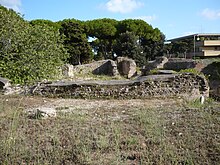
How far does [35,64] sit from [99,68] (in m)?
13.1

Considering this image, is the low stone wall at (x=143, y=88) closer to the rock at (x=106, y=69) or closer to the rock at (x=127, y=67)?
the rock at (x=127, y=67)

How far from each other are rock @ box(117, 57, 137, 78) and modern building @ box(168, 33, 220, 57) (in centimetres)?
1920

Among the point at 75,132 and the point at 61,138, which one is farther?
the point at 75,132

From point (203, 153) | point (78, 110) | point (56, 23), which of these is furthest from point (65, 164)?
point (56, 23)

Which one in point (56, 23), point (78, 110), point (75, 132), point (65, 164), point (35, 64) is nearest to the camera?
point (65, 164)

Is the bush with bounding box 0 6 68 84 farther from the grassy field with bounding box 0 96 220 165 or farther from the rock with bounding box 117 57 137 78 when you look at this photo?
the rock with bounding box 117 57 137 78

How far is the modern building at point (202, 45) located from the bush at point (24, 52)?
101 feet

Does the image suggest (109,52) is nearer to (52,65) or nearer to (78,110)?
(52,65)

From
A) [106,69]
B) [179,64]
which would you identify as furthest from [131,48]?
[179,64]

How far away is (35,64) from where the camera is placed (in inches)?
509

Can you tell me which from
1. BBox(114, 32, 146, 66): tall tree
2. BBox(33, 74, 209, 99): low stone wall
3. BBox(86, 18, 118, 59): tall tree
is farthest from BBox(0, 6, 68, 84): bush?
BBox(86, 18, 118, 59): tall tree

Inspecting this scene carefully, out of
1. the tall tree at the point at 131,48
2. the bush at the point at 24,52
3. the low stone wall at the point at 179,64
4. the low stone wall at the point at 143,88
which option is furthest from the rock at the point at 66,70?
the tall tree at the point at 131,48

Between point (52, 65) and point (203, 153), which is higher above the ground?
point (52, 65)

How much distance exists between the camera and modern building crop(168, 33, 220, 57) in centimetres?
4172
